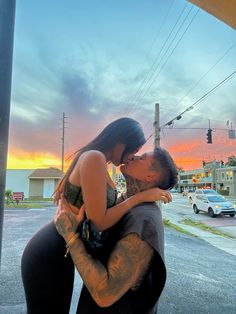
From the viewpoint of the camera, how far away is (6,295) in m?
2.90

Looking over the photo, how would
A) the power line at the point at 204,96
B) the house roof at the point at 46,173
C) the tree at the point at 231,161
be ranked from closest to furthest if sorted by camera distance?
the power line at the point at 204,96 < the house roof at the point at 46,173 < the tree at the point at 231,161

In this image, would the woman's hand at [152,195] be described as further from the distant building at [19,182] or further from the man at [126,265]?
the distant building at [19,182]

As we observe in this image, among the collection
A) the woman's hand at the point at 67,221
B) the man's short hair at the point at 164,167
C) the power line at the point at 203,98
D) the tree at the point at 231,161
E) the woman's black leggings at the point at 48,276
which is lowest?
the woman's black leggings at the point at 48,276

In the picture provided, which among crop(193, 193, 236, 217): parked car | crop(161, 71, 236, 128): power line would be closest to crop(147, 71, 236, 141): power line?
crop(161, 71, 236, 128): power line

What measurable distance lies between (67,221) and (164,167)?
1.54 feet

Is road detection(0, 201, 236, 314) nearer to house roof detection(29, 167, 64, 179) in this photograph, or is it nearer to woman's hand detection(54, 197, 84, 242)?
woman's hand detection(54, 197, 84, 242)

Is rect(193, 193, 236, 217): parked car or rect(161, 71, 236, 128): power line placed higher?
rect(161, 71, 236, 128): power line

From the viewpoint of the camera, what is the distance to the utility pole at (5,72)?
4.14 ft

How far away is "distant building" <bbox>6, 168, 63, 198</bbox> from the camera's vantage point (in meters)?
30.6

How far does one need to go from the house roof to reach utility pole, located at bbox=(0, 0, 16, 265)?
28.8 meters

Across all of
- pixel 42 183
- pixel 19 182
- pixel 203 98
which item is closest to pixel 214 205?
pixel 203 98

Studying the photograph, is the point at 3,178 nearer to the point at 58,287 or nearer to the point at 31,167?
the point at 58,287

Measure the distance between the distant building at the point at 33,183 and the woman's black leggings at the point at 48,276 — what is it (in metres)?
29.9

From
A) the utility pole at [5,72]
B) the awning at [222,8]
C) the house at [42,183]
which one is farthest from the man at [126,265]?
the house at [42,183]
